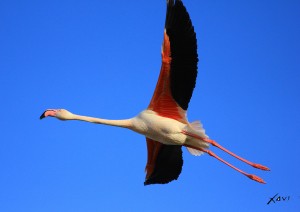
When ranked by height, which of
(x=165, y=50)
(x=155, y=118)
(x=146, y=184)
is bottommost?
(x=146, y=184)

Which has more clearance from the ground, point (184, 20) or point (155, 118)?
point (184, 20)

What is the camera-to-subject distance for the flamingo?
9812 millimetres

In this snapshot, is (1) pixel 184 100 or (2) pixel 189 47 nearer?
(2) pixel 189 47

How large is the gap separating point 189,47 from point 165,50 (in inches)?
18.4

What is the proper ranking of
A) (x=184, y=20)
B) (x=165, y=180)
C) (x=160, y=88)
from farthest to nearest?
(x=165, y=180) < (x=160, y=88) < (x=184, y=20)

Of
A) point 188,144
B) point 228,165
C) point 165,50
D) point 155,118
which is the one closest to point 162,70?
point 165,50

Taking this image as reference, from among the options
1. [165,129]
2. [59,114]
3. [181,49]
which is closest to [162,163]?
[165,129]

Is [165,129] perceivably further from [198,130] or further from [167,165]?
[167,165]

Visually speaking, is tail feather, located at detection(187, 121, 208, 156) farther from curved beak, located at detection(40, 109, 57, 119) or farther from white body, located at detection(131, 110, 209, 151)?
curved beak, located at detection(40, 109, 57, 119)

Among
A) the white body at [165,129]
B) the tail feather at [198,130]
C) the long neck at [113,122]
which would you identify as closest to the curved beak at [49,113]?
the long neck at [113,122]

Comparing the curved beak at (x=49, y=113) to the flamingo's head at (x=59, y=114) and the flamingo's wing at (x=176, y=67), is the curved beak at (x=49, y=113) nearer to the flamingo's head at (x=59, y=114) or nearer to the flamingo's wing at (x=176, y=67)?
the flamingo's head at (x=59, y=114)

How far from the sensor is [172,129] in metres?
10.5

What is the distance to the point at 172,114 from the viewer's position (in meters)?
10.7

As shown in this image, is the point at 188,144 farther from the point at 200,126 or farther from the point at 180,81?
the point at 180,81
